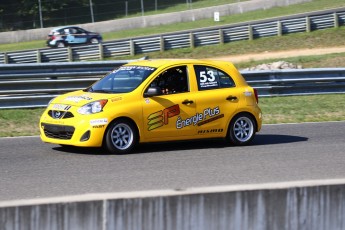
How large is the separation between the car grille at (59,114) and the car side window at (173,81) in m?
1.37

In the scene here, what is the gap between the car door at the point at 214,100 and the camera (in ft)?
41.3

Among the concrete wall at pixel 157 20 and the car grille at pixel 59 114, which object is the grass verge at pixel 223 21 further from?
the car grille at pixel 59 114

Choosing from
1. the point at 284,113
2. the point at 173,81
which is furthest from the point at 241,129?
the point at 284,113

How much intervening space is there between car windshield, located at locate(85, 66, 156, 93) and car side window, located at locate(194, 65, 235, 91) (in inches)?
32.2

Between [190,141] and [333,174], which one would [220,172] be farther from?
[190,141]

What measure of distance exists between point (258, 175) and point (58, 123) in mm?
3262

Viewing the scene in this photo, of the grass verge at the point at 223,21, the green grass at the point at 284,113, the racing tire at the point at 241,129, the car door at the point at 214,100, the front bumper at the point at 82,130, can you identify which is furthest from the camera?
the grass verge at the point at 223,21

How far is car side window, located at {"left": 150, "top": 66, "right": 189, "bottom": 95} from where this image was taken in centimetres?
1235

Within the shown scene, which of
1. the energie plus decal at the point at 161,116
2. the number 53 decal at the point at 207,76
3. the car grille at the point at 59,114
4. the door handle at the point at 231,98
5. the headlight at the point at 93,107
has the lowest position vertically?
the energie plus decal at the point at 161,116

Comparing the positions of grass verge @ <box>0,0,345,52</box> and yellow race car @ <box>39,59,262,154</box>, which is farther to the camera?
grass verge @ <box>0,0,345,52</box>

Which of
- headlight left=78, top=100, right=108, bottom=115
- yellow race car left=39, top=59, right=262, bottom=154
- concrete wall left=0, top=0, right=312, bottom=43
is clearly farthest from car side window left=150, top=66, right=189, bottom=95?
concrete wall left=0, top=0, right=312, bottom=43

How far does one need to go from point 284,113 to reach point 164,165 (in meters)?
6.95

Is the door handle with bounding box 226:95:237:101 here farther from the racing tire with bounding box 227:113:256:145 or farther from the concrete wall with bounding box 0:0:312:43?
the concrete wall with bounding box 0:0:312:43

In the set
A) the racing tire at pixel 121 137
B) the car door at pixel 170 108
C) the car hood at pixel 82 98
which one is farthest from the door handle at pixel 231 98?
the car hood at pixel 82 98
